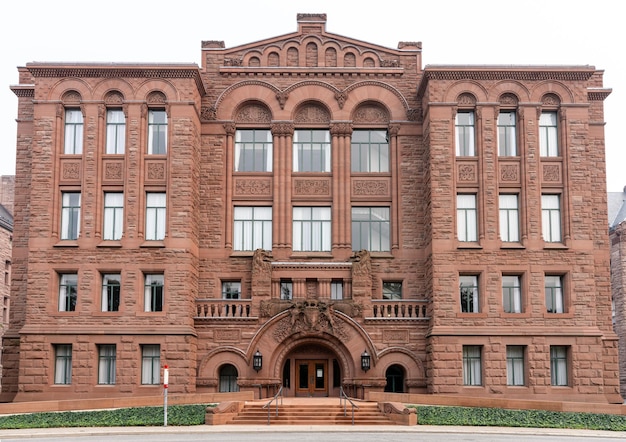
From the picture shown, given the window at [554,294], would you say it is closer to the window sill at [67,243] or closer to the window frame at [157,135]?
the window frame at [157,135]

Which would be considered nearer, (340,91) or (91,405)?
(91,405)

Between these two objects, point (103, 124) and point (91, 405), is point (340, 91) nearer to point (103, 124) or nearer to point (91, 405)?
point (103, 124)

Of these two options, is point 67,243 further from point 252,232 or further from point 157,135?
point 252,232

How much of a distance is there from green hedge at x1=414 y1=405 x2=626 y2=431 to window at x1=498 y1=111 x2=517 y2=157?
13306 mm

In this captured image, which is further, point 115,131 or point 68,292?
point 115,131

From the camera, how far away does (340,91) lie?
45.4 meters

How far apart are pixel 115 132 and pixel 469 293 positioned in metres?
18.4

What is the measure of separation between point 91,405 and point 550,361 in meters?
20.3

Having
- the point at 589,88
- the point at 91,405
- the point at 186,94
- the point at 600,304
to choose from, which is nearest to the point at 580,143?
the point at 589,88

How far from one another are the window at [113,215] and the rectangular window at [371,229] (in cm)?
1135

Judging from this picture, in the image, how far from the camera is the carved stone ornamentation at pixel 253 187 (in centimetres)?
4491

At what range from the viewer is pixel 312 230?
44.9 metres

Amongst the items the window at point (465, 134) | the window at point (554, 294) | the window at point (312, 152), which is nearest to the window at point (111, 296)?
the window at point (312, 152)

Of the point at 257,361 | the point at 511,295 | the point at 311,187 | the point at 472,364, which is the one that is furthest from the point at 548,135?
the point at 257,361
